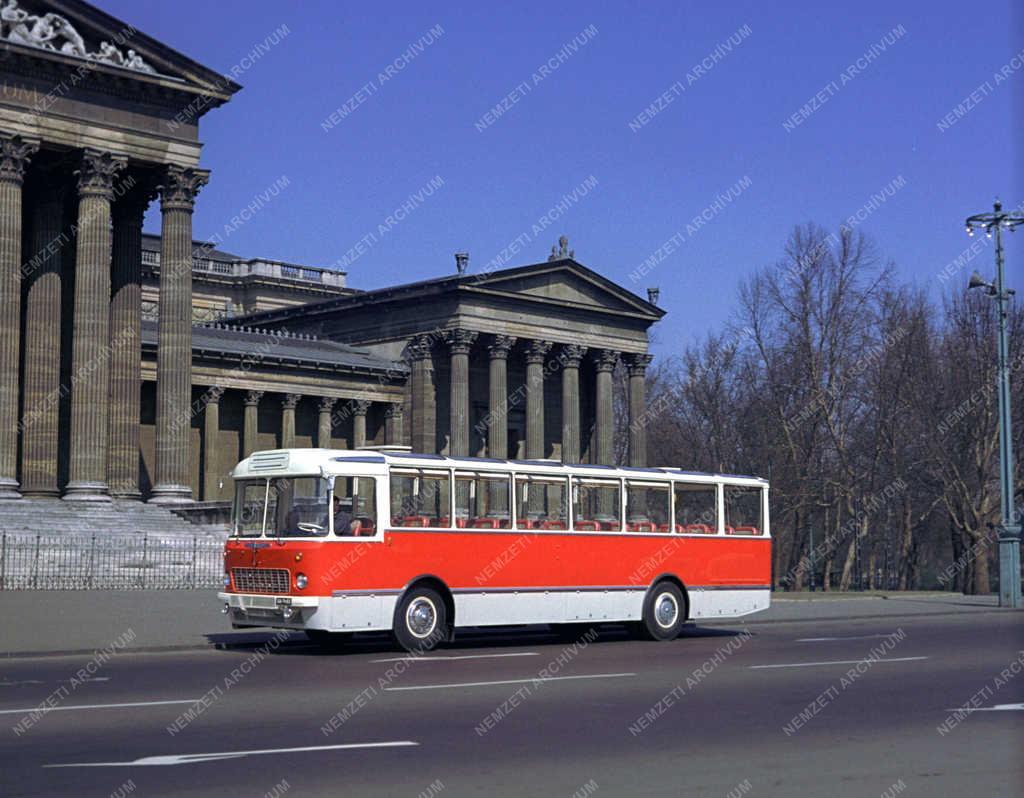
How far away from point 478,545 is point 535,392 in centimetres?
5120

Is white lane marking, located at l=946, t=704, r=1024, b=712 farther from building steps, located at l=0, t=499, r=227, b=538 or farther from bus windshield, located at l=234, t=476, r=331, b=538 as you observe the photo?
Answer: building steps, located at l=0, t=499, r=227, b=538

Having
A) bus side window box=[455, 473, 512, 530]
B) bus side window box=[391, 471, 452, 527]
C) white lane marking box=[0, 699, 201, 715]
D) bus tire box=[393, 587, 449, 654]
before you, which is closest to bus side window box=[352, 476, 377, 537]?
bus side window box=[391, 471, 452, 527]

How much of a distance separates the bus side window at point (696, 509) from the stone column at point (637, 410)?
4786cm

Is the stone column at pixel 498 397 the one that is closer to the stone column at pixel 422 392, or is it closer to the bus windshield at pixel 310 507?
the stone column at pixel 422 392

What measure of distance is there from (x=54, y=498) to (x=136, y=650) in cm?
2459

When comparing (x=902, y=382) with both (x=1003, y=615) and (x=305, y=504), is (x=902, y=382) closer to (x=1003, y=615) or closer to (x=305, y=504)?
(x=1003, y=615)

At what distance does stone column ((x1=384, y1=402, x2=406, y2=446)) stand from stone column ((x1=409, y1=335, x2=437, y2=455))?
92 cm

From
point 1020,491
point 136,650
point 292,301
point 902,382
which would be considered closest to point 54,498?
point 136,650

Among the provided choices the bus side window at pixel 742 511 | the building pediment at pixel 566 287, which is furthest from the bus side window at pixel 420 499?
the building pediment at pixel 566 287

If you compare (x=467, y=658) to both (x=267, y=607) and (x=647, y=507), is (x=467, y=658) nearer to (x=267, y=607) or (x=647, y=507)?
(x=267, y=607)

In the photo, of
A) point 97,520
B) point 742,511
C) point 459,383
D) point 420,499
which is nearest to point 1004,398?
point 742,511

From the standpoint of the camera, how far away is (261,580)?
20578 millimetres

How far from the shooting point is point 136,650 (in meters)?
20.8

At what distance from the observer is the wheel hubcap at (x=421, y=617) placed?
21.0 meters
